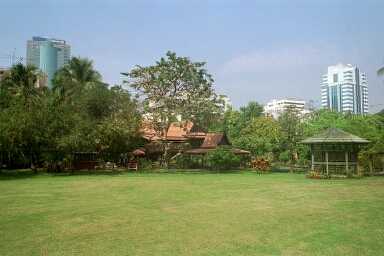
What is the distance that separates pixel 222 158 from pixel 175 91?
780 cm

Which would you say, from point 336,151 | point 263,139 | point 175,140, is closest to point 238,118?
point 175,140

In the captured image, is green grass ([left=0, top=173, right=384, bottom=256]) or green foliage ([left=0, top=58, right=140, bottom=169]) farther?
green foliage ([left=0, top=58, right=140, bottom=169])

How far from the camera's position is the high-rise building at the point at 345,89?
8506cm

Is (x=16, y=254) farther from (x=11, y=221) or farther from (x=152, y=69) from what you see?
(x=152, y=69)

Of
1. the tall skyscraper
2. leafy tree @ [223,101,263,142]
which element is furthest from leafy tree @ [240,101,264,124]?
the tall skyscraper

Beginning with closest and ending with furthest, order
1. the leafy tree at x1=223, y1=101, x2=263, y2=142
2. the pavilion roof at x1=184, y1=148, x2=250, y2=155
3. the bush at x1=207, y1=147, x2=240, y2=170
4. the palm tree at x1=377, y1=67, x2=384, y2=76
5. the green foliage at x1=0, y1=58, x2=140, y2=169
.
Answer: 1. the palm tree at x1=377, y1=67, x2=384, y2=76
2. the green foliage at x1=0, y1=58, x2=140, y2=169
3. the bush at x1=207, y1=147, x2=240, y2=170
4. the pavilion roof at x1=184, y1=148, x2=250, y2=155
5. the leafy tree at x1=223, y1=101, x2=263, y2=142

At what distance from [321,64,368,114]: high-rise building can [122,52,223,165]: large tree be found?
50.7 meters

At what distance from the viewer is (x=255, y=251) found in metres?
7.41

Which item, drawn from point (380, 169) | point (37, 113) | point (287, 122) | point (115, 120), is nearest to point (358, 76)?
point (287, 122)

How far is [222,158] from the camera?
36781 mm

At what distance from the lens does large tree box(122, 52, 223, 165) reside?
3709cm

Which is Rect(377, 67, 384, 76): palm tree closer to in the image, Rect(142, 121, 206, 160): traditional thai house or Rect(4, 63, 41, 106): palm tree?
Rect(142, 121, 206, 160): traditional thai house

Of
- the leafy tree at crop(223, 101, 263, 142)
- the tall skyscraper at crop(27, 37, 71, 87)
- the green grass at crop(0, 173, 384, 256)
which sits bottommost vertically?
the green grass at crop(0, 173, 384, 256)

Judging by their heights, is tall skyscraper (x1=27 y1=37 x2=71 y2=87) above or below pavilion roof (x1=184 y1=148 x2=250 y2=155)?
above
